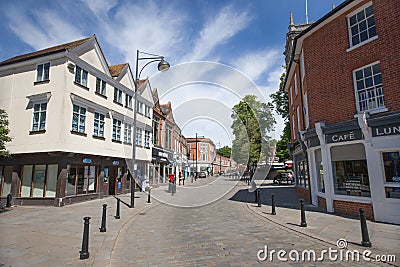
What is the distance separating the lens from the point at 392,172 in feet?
29.1

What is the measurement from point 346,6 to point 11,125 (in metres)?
19.9

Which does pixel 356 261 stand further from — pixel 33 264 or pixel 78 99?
pixel 78 99

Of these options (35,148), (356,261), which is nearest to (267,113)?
(35,148)

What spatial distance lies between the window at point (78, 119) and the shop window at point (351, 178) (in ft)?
48.9

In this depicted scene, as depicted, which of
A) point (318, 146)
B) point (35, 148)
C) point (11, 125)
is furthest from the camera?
point (11, 125)

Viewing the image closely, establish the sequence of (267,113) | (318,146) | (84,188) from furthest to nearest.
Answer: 1. (267,113)
2. (84,188)
3. (318,146)

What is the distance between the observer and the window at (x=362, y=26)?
9805 millimetres

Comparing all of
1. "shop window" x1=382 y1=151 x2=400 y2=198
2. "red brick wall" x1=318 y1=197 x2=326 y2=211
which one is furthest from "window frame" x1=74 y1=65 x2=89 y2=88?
"shop window" x1=382 y1=151 x2=400 y2=198

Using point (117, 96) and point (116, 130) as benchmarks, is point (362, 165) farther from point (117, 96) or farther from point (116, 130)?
point (117, 96)

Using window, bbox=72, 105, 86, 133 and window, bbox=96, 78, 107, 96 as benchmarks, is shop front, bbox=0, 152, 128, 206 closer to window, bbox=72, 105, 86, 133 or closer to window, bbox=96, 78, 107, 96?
window, bbox=72, 105, 86, 133

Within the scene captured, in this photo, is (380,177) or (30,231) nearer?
(30,231)

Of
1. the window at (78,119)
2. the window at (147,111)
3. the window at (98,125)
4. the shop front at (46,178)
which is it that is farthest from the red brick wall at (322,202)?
the window at (147,111)

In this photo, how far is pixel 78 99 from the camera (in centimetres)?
1556

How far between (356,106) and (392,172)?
2.87 m
